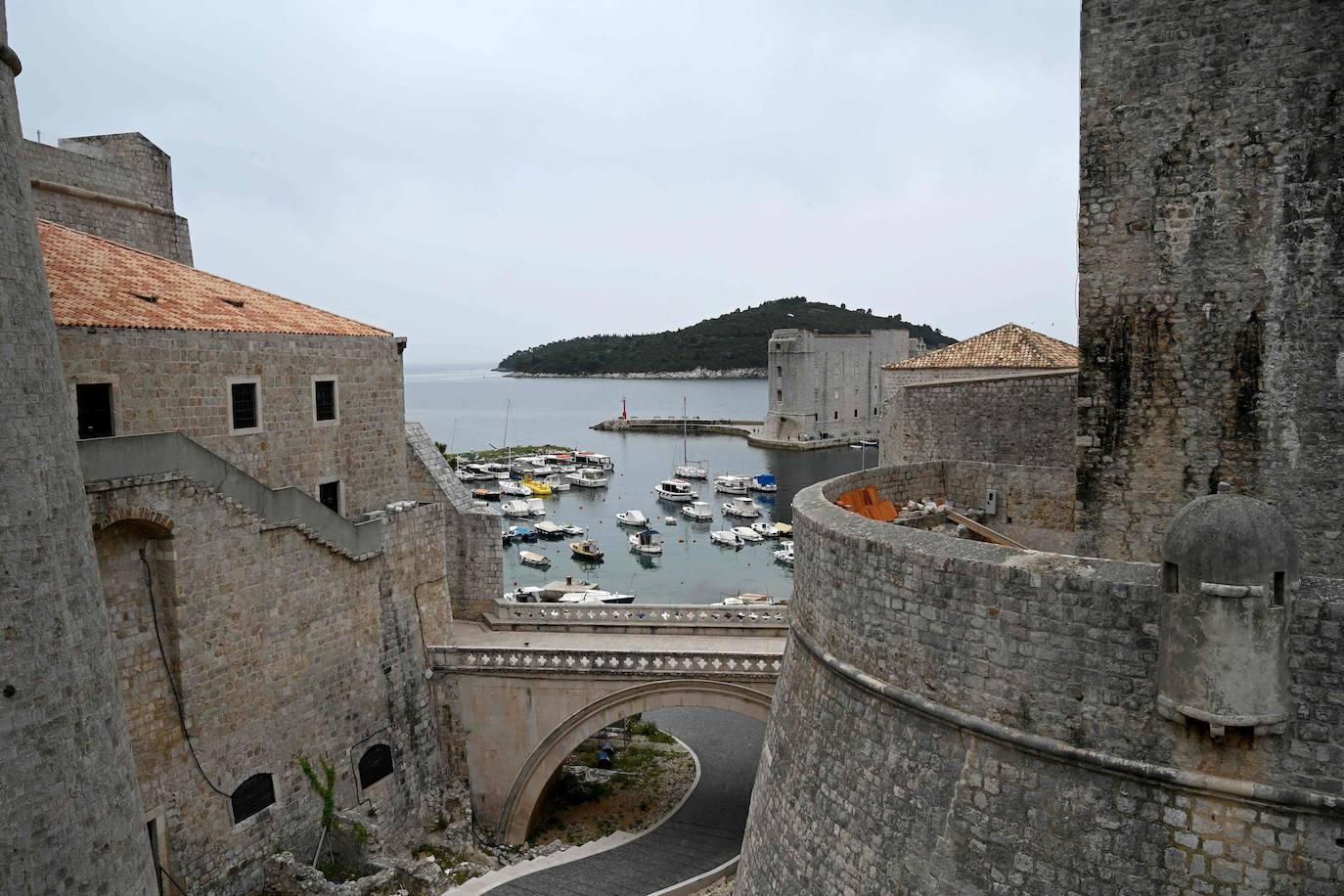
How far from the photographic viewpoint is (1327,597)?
18.5 ft

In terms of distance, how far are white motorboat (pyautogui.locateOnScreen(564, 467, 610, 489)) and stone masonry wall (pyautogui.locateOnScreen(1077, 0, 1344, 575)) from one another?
63.5 meters

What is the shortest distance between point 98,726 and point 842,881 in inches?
285

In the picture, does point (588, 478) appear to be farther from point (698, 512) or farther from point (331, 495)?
point (331, 495)

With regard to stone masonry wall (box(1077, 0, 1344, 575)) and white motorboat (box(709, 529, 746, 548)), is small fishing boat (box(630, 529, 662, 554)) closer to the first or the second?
white motorboat (box(709, 529, 746, 548))

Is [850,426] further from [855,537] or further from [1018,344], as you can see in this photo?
[855,537]

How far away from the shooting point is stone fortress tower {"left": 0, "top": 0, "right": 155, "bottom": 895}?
8.15 metres

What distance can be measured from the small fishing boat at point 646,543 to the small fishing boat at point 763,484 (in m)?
16.2

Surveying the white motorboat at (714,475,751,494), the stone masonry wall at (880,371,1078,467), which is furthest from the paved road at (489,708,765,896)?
the white motorboat at (714,475,751,494)

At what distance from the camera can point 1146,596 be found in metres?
6.07

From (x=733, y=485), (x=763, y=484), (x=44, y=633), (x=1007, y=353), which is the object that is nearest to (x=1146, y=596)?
(x=44, y=633)

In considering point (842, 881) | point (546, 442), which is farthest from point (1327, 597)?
point (546, 442)

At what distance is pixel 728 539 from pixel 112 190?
→ 36.5 metres

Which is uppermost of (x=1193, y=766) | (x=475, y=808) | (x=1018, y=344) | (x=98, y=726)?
(x=1018, y=344)

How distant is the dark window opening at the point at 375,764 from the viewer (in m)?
16.0
